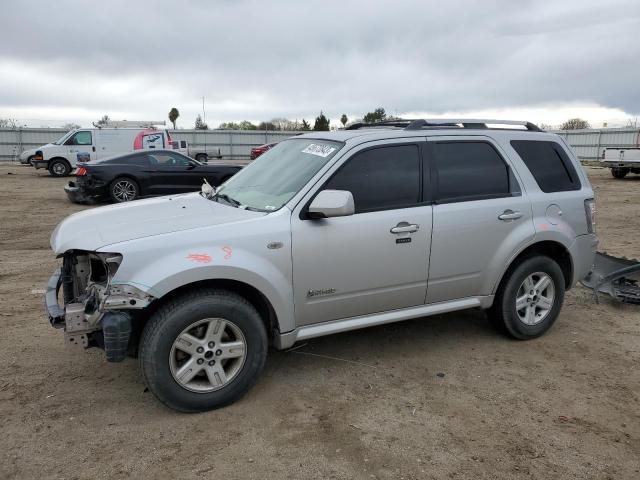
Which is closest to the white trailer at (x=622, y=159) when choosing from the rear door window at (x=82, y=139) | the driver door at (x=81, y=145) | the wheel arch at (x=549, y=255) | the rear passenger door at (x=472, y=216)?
the wheel arch at (x=549, y=255)

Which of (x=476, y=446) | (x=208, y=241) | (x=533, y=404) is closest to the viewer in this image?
(x=476, y=446)

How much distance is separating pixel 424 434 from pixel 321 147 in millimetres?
2224

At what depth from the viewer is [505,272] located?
456 cm

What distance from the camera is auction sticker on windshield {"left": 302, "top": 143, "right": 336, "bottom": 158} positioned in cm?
400

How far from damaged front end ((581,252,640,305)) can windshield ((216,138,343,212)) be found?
11.7 feet

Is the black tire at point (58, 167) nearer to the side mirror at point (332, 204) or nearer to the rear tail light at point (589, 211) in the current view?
the side mirror at point (332, 204)

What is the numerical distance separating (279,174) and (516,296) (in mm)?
2305

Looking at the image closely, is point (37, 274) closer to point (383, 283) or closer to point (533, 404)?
point (383, 283)

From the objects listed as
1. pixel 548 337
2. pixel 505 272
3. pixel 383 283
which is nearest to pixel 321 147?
pixel 383 283

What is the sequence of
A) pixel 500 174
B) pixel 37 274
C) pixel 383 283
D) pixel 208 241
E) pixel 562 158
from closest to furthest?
pixel 208 241
pixel 383 283
pixel 500 174
pixel 562 158
pixel 37 274

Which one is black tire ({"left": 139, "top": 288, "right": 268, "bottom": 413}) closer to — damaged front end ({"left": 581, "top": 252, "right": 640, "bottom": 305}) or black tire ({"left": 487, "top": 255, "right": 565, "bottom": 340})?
black tire ({"left": 487, "top": 255, "right": 565, "bottom": 340})

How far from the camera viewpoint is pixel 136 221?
12.1 feet

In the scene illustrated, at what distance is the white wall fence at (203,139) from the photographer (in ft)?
108

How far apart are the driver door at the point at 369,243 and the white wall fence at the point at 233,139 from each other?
29.7 meters
